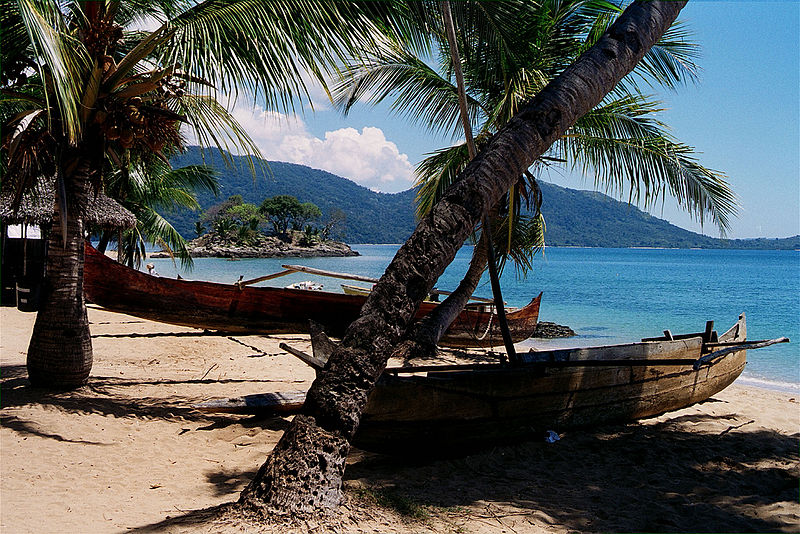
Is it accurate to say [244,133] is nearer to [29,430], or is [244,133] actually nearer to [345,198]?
[29,430]

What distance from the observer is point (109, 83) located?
483 centimetres

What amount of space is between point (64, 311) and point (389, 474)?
3609 millimetres

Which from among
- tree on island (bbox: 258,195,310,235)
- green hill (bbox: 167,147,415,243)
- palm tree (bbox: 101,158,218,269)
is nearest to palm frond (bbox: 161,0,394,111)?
palm tree (bbox: 101,158,218,269)

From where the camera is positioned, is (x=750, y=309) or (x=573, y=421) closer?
(x=573, y=421)

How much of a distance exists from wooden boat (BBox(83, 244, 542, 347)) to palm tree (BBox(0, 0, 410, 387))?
1.70m

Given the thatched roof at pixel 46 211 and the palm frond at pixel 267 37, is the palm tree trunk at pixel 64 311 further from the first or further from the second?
the thatched roof at pixel 46 211

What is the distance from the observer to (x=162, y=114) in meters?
4.86

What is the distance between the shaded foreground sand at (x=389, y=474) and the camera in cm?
292

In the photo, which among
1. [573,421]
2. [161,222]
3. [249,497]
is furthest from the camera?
[161,222]

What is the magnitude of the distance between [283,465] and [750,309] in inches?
1292

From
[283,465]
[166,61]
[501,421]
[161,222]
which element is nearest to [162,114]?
[166,61]

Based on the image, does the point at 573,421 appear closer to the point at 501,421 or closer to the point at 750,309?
the point at 501,421

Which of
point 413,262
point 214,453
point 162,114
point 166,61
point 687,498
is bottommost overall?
point 214,453

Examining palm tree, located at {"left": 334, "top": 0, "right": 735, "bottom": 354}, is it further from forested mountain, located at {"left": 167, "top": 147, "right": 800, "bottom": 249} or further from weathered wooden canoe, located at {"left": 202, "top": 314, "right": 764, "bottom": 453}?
forested mountain, located at {"left": 167, "top": 147, "right": 800, "bottom": 249}
